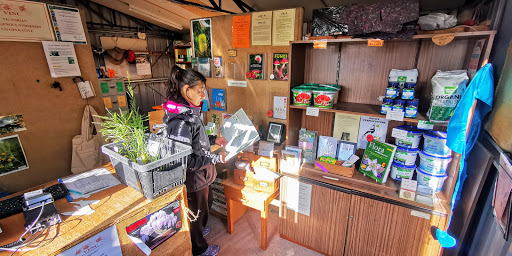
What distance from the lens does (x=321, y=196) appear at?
185 cm

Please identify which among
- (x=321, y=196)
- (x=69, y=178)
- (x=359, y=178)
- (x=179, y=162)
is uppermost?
(x=179, y=162)

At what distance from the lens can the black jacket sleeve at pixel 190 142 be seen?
149cm

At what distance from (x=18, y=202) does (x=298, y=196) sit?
5.73 ft

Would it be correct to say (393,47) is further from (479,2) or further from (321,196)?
(321,196)

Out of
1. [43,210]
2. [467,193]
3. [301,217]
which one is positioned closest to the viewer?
[43,210]

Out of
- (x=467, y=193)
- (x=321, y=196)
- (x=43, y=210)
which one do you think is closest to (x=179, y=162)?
(x=43, y=210)

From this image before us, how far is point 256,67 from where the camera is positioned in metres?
2.16

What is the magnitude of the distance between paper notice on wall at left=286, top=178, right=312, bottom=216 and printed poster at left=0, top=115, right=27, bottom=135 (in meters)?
2.64

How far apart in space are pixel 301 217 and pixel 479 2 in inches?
82.5

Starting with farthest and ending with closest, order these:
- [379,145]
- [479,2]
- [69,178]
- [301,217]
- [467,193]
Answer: [301,217], [379,145], [479,2], [467,193], [69,178]

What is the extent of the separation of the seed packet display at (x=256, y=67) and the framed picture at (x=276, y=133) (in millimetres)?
480

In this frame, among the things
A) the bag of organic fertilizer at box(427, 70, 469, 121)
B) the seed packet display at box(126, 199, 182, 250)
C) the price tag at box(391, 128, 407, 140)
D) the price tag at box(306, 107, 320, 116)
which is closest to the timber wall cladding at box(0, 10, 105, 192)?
the seed packet display at box(126, 199, 182, 250)

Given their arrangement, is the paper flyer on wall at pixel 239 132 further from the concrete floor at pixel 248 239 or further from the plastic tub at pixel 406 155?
the plastic tub at pixel 406 155

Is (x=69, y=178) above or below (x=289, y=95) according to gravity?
below
